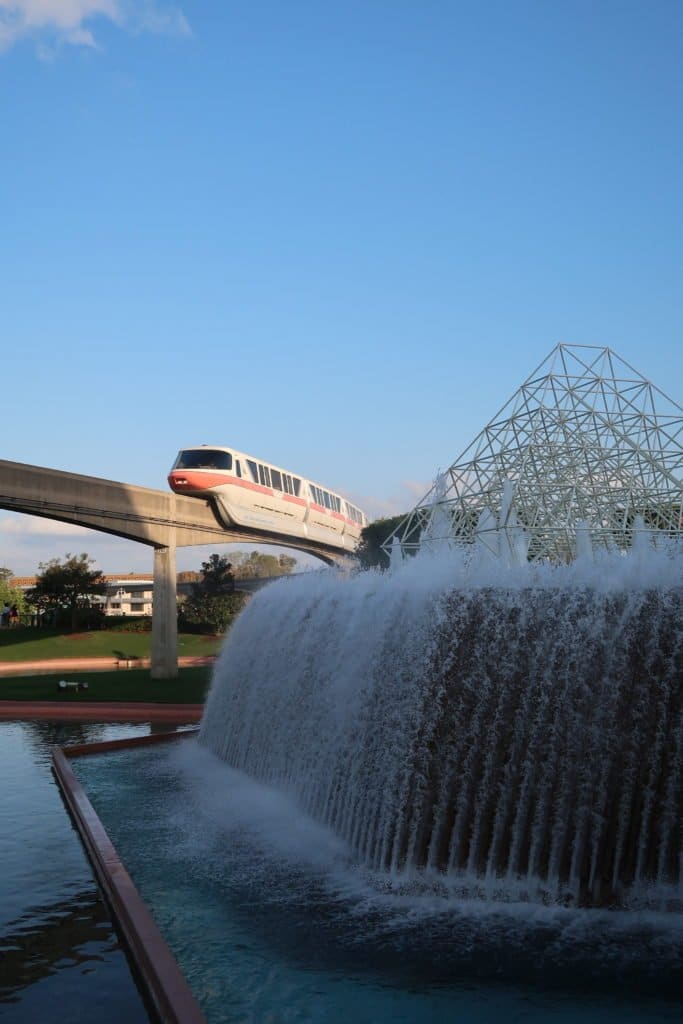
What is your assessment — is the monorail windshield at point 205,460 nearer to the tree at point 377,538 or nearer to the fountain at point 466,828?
the fountain at point 466,828

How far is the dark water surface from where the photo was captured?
6.02m

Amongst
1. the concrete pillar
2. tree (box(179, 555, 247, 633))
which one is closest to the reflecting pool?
the concrete pillar

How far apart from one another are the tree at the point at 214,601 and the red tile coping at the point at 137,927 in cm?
4887

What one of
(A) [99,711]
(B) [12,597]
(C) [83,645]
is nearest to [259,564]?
(B) [12,597]

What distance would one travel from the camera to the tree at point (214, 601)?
6081cm

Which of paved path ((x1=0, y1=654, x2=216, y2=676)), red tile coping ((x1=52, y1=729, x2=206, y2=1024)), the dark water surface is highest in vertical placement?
red tile coping ((x1=52, y1=729, x2=206, y2=1024))

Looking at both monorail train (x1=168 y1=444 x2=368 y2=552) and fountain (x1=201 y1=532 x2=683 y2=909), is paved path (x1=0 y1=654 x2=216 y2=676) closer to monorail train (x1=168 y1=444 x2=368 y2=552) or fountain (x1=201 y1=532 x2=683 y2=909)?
monorail train (x1=168 y1=444 x2=368 y2=552)

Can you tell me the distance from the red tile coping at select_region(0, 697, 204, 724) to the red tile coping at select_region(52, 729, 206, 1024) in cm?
1047

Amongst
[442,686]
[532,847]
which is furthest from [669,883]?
[442,686]

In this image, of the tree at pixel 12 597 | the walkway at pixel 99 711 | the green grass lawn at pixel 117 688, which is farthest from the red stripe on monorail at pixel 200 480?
the tree at pixel 12 597

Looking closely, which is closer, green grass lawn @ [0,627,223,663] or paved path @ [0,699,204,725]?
paved path @ [0,699,204,725]

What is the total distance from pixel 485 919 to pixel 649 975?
1527 mm

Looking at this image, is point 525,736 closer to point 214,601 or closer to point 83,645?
point 83,645

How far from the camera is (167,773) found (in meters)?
14.6
